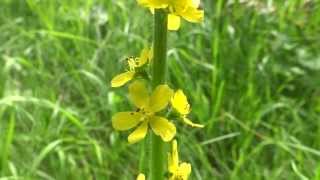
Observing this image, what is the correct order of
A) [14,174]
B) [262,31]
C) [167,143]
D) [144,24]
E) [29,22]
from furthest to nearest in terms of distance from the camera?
[29,22] → [144,24] → [262,31] → [14,174] → [167,143]

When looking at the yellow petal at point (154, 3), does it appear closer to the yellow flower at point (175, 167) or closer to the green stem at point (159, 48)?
the green stem at point (159, 48)

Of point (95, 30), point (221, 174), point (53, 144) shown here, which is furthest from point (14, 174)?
point (95, 30)

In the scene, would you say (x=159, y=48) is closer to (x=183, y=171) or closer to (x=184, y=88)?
(x=183, y=171)

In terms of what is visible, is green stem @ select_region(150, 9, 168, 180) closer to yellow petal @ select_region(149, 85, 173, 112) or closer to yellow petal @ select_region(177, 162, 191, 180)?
→ yellow petal @ select_region(149, 85, 173, 112)

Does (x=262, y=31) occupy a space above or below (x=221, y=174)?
above

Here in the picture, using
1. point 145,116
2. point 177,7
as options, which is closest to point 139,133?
point 145,116

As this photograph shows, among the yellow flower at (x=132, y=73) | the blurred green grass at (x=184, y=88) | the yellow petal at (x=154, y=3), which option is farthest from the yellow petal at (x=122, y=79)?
the blurred green grass at (x=184, y=88)

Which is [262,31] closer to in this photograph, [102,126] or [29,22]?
[102,126]
